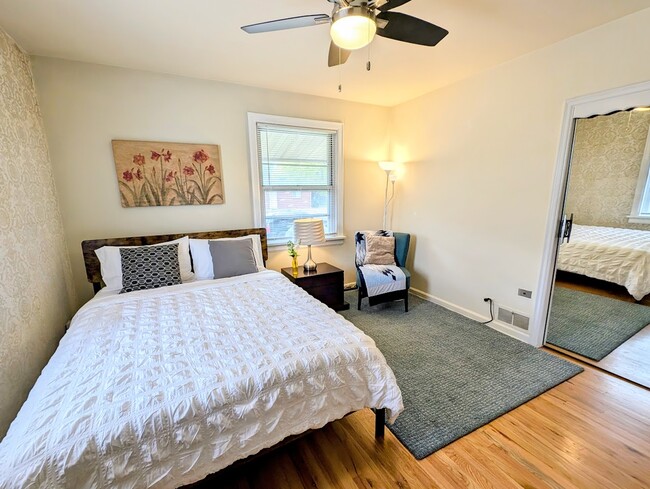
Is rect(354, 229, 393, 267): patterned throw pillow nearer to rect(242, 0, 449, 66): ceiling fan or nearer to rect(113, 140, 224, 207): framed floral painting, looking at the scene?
rect(113, 140, 224, 207): framed floral painting

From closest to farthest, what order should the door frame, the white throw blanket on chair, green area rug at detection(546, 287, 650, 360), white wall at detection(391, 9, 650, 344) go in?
1. the door frame
2. white wall at detection(391, 9, 650, 344)
3. green area rug at detection(546, 287, 650, 360)
4. the white throw blanket on chair

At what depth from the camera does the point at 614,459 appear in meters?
1.50

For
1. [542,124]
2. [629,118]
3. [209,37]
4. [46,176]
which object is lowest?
[46,176]

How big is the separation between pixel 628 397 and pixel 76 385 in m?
3.27

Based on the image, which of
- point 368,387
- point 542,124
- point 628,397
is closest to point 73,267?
point 368,387

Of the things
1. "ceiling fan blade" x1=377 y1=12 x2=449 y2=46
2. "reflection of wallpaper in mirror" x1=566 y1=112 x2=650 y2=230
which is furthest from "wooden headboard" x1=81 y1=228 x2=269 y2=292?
"reflection of wallpaper in mirror" x1=566 y1=112 x2=650 y2=230

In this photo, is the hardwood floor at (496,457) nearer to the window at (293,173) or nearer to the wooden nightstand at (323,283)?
the wooden nightstand at (323,283)

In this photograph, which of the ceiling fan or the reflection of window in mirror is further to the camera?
the reflection of window in mirror

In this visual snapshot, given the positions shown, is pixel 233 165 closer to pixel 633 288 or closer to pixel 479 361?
pixel 479 361

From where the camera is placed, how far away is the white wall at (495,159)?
2.05 m

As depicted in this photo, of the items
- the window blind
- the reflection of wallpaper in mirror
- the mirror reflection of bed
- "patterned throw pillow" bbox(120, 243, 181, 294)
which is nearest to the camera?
"patterned throw pillow" bbox(120, 243, 181, 294)

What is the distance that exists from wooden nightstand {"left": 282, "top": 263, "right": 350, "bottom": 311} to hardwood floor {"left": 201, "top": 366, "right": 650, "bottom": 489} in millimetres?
1445

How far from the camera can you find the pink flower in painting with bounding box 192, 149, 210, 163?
2879 mm

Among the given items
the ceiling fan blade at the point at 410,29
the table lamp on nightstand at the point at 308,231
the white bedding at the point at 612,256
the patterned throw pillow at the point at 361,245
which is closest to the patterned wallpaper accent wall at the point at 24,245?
the table lamp on nightstand at the point at 308,231
